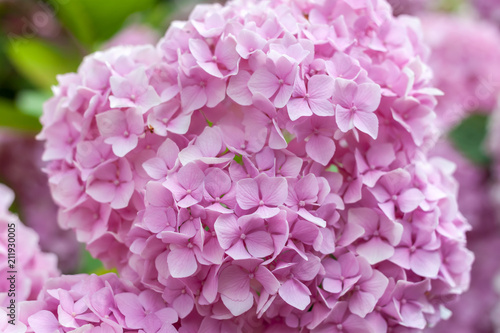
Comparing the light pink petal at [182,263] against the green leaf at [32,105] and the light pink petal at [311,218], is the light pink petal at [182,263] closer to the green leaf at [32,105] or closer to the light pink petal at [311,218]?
the light pink petal at [311,218]

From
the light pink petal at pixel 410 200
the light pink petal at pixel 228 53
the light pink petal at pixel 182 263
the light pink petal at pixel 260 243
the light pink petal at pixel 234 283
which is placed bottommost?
the light pink petal at pixel 234 283

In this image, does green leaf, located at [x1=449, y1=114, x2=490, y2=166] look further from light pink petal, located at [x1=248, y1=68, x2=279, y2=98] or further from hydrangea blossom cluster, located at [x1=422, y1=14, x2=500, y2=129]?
light pink petal, located at [x1=248, y1=68, x2=279, y2=98]

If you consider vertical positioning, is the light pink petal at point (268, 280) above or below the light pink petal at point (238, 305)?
above

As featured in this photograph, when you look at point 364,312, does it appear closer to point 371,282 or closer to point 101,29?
point 371,282

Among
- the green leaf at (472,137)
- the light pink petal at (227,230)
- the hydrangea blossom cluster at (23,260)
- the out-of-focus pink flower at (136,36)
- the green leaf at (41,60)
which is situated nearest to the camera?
the light pink petal at (227,230)

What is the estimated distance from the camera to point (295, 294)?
0.48m

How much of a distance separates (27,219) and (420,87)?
811mm

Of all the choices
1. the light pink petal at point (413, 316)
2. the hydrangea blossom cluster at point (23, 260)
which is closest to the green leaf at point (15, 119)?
the hydrangea blossom cluster at point (23, 260)

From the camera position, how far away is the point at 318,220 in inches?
18.8

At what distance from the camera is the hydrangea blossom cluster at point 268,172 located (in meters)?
0.48

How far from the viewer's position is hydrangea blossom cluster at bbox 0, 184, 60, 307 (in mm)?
572

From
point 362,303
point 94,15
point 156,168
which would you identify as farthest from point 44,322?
point 94,15

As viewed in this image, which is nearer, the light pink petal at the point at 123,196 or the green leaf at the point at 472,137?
the light pink petal at the point at 123,196

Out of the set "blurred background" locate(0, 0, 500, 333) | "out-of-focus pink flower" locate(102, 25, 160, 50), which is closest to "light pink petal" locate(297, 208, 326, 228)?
"blurred background" locate(0, 0, 500, 333)
